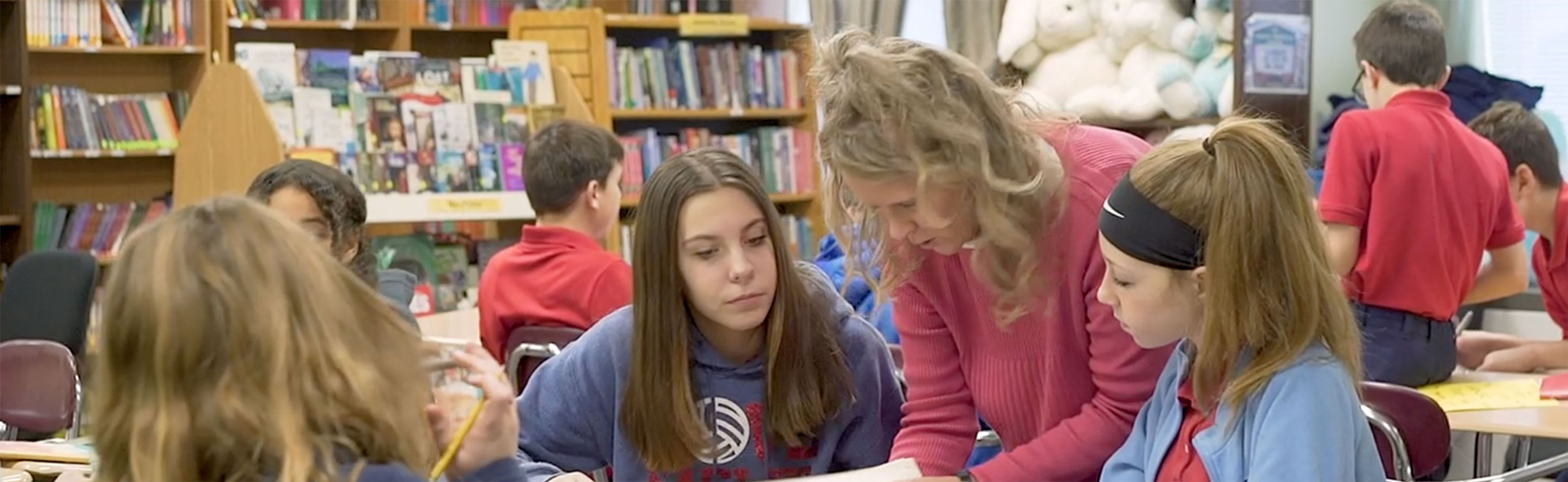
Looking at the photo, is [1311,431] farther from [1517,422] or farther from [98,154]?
[98,154]

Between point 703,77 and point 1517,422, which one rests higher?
point 703,77

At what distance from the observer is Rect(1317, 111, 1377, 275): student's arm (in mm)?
3494

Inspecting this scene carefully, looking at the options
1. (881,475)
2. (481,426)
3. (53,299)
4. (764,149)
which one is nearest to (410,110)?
(53,299)

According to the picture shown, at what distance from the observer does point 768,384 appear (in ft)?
7.45

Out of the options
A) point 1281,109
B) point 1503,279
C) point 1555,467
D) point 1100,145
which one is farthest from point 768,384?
point 1281,109

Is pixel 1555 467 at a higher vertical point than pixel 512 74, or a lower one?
lower

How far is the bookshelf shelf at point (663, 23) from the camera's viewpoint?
21.4 feet

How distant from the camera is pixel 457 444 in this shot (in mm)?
1607

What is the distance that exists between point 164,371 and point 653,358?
0.88m

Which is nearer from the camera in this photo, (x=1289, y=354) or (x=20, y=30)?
(x=1289, y=354)

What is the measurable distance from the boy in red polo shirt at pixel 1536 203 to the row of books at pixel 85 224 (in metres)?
4.22

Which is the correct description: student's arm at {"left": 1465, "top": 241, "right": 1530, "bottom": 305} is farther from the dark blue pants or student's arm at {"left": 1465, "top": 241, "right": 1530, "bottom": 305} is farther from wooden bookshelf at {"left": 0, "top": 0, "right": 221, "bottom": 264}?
wooden bookshelf at {"left": 0, "top": 0, "right": 221, "bottom": 264}

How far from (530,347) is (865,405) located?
4.34 ft

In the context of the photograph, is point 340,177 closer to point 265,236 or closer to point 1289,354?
point 265,236
